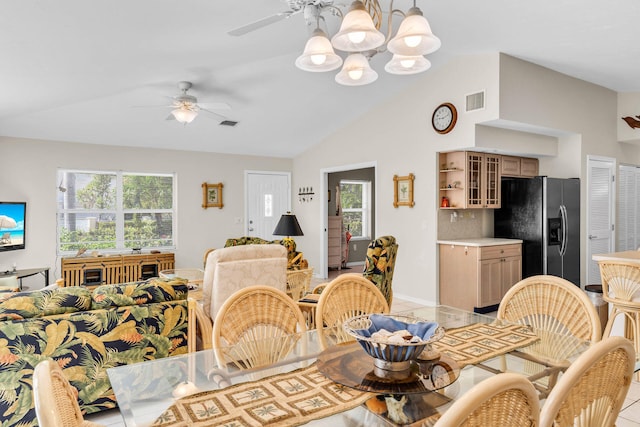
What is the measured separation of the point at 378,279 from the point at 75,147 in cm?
543

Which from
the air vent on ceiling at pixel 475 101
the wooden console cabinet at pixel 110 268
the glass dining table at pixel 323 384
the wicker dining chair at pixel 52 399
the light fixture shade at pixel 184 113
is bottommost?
the wooden console cabinet at pixel 110 268

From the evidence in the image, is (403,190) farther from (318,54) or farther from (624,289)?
(318,54)

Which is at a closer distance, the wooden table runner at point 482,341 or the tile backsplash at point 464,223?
the wooden table runner at point 482,341

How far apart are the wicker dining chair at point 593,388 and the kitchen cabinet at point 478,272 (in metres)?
4.10

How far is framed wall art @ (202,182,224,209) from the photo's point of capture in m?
7.56

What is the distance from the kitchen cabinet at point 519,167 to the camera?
19.4ft

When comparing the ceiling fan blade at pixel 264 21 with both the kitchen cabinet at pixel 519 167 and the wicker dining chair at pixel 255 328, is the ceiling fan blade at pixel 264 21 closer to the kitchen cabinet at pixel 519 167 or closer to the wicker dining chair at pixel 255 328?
the wicker dining chair at pixel 255 328

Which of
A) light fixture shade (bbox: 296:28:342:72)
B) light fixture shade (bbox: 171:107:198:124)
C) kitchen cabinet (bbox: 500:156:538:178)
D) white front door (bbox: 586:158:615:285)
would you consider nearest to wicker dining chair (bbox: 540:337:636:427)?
light fixture shade (bbox: 296:28:342:72)

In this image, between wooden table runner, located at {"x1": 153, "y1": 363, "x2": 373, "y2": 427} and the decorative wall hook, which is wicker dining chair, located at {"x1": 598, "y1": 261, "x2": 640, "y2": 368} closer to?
wooden table runner, located at {"x1": 153, "y1": 363, "x2": 373, "y2": 427}

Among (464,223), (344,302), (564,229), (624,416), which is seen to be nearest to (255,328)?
(344,302)

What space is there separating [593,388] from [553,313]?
1.13 metres

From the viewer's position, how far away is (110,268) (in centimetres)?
641

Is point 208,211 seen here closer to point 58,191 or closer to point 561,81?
point 58,191

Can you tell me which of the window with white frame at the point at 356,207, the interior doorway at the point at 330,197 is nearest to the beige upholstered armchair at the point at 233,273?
the interior doorway at the point at 330,197
